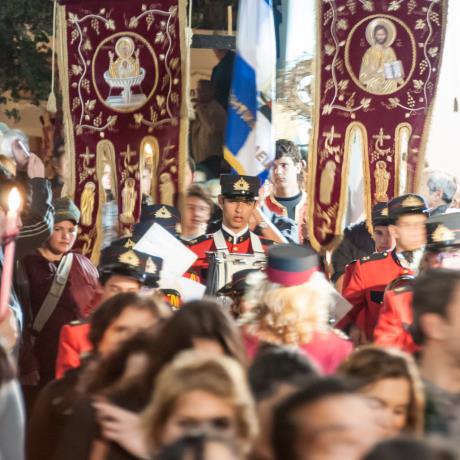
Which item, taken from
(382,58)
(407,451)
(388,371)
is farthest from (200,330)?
(382,58)

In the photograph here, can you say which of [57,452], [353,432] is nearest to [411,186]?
[57,452]

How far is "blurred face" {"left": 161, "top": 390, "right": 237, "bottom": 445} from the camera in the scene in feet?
10.7

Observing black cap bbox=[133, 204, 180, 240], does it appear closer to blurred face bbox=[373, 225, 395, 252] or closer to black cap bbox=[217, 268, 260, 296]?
black cap bbox=[217, 268, 260, 296]

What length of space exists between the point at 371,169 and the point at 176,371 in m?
5.44

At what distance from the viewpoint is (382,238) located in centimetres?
860

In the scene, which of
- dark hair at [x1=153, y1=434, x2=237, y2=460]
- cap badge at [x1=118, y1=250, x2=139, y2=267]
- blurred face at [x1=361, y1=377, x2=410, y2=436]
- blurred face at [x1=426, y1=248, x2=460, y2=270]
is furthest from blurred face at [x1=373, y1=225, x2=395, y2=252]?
dark hair at [x1=153, y1=434, x2=237, y2=460]

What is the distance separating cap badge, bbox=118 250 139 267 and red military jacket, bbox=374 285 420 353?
1.23 metres

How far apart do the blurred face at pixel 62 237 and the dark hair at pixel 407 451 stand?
5.56m

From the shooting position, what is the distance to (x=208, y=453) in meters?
2.64

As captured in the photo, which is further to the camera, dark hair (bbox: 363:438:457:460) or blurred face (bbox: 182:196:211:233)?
blurred face (bbox: 182:196:211:233)

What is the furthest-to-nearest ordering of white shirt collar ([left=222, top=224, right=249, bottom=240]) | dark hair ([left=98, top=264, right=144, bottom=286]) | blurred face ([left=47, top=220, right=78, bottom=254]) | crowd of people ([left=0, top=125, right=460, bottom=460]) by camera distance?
1. white shirt collar ([left=222, top=224, right=249, bottom=240])
2. blurred face ([left=47, top=220, right=78, bottom=254])
3. dark hair ([left=98, top=264, right=144, bottom=286])
4. crowd of people ([left=0, top=125, right=460, bottom=460])

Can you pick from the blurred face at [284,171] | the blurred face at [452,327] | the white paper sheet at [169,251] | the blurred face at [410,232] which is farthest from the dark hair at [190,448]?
the blurred face at [284,171]

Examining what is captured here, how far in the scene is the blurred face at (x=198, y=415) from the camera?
10.7 ft

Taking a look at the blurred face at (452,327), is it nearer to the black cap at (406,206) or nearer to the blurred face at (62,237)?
the black cap at (406,206)
